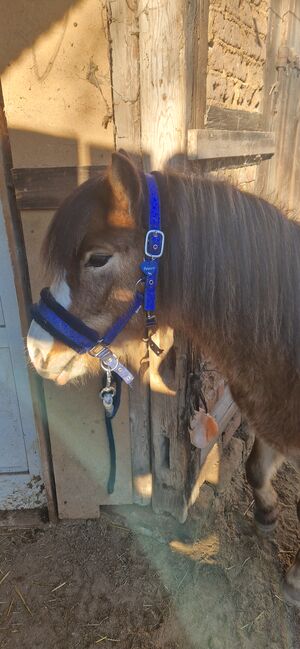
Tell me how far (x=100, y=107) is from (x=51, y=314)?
3.54 feet

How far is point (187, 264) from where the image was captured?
1.50m

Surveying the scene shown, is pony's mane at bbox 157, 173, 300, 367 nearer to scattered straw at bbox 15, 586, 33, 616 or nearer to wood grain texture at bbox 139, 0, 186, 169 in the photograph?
Result: wood grain texture at bbox 139, 0, 186, 169

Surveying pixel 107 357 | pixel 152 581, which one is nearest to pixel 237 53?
pixel 107 357

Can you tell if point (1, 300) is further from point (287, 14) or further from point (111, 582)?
point (287, 14)

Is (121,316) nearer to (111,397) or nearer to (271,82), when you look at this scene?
(111,397)

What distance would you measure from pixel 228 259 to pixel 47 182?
1.04 m

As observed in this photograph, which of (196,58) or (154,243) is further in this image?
(196,58)

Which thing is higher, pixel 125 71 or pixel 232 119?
pixel 125 71

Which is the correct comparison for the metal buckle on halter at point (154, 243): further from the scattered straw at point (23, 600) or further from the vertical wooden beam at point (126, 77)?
the scattered straw at point (23, 600)

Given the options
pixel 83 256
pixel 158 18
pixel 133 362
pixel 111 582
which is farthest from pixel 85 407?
pixel 158 18

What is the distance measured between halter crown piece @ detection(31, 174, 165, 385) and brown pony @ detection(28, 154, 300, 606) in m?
0.03

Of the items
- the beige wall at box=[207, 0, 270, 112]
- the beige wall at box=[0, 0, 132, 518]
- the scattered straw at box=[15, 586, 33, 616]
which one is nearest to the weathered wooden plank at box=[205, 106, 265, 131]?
the beige wall at box=[207, 0, 270, 112]

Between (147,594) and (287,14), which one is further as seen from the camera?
(287,14)

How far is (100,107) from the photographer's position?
6.37 feet
